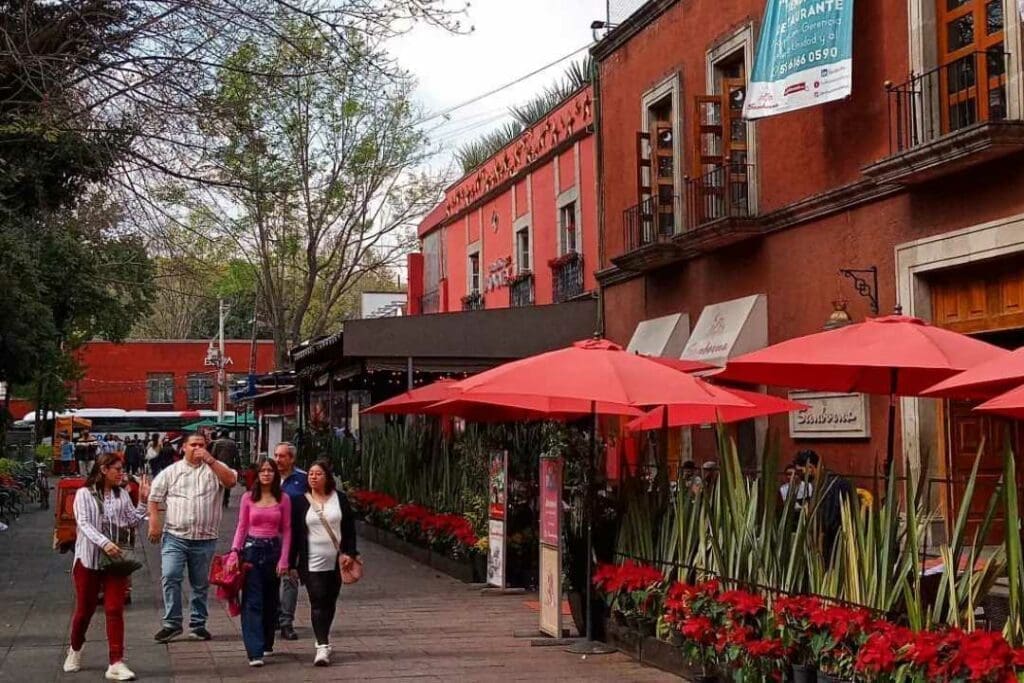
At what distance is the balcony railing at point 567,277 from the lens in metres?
27.8

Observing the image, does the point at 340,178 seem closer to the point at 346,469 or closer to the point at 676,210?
the point at 346,469

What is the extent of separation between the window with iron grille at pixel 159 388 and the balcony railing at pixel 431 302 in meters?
36.3

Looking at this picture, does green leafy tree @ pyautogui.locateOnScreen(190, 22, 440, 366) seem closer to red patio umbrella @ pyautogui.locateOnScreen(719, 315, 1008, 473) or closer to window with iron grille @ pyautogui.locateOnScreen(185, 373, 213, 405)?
red patio umbrella @ pyautogui.locateOnScreen(719, 315, 1008, 473)

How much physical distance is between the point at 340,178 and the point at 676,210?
19.8 m

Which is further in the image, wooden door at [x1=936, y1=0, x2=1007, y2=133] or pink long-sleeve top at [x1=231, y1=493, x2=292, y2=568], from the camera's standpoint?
wooden door at [x1=936, y1=0, x2=1007, y2=133]

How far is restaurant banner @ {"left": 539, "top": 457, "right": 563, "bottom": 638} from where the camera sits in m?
11.6

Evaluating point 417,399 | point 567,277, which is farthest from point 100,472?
point 567,277

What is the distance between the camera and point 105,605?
10.1 metres

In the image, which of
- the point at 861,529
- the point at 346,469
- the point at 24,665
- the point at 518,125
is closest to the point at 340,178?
the point at 518,125

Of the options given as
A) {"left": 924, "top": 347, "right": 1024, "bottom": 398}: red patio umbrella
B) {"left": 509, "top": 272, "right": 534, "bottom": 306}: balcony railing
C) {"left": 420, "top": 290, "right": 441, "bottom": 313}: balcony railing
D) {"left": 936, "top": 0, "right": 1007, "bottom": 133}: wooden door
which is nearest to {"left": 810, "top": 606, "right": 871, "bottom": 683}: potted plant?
{"left": 924, "top": 347, "right": 1024, "bottom": 398}: red patio umbrella

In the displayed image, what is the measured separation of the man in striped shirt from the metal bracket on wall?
26.8 feet

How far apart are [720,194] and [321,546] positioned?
35.9 feet

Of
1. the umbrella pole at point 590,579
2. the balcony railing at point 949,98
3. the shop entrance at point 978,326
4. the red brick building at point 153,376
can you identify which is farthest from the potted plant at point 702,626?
the red brick building at point 153,376

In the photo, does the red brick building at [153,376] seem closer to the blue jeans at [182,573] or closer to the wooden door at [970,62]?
the wooden door at [970,62]
